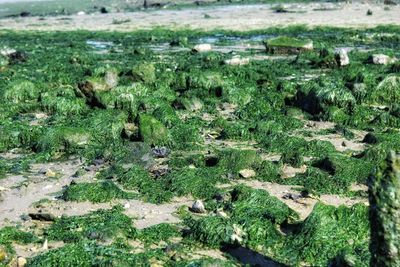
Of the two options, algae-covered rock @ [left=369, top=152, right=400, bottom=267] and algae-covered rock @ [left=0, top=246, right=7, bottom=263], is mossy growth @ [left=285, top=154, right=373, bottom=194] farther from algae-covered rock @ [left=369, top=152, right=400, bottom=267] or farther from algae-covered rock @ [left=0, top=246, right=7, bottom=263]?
algae-covered rock @ [left=0, top=246, right=7, bottom=263]

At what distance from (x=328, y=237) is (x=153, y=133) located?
235 inches

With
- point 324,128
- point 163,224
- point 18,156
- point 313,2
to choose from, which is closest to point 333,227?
point 163,224

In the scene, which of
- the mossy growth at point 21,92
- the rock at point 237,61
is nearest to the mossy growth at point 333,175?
the mossy growth at point 21,92

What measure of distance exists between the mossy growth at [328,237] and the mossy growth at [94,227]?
2.65 meters

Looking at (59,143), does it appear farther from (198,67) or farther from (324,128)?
(198,67)

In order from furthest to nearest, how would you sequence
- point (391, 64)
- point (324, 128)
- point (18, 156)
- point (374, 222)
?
1. point (391, 64)
2. point (324, 128)
3. point (18, 156)
4. point (374, 222)

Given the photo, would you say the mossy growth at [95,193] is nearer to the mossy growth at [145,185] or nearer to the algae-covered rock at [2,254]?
the mossy growth at [145,185]

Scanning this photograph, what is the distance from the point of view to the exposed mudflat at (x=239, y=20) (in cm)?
4128

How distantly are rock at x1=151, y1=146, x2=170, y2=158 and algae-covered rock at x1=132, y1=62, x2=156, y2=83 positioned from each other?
300 inches

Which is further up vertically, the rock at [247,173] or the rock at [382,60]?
the rock at [382,60]

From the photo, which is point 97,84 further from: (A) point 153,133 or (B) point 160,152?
(B) point 160,152

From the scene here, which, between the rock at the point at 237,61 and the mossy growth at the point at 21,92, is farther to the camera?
the rock at the point at 237,61

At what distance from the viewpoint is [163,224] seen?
889 cm

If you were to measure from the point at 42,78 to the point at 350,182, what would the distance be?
1570cm
